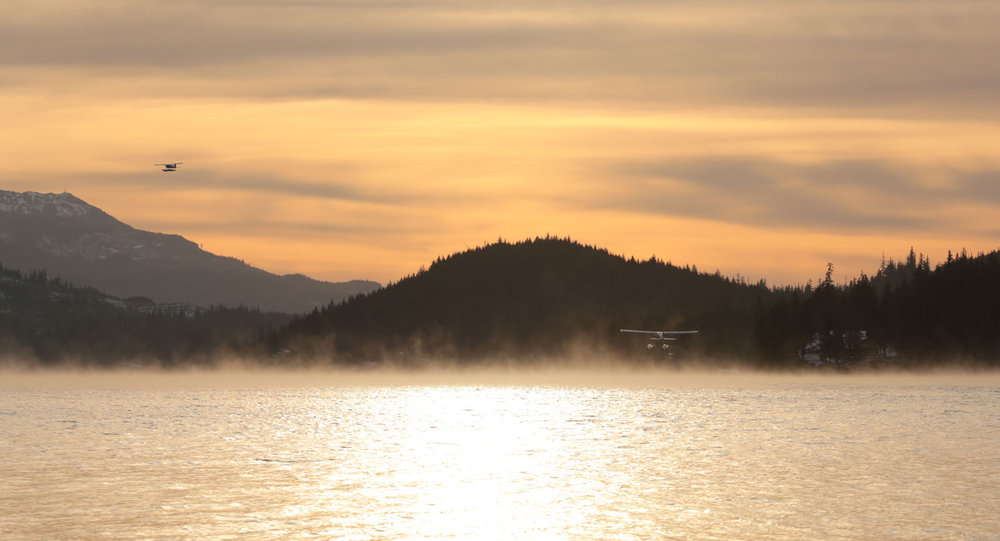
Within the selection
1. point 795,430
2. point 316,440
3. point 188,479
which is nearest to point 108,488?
point 188,479

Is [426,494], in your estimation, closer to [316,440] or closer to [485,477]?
[485,477]

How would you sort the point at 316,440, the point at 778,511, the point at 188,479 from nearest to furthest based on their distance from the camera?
the point at 778,511 → the point at 188,479 → the point at 316,440

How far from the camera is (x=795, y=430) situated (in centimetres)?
12875

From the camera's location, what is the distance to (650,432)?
131250 mm

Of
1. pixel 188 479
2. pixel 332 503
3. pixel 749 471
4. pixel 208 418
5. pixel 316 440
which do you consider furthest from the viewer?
pixel 208 418

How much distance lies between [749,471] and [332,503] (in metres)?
33.0

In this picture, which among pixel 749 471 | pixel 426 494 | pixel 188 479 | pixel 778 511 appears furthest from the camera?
pixel 749 471

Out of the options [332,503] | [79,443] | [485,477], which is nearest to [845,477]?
[485,477]

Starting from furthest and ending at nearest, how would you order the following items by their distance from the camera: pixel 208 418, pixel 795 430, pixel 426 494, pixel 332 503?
pixel 208 418
pixel 795 430
pixel 426 494
pixel 332 503

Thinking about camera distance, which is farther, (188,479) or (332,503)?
(188,479)

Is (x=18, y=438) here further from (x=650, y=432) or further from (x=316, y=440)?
(x=650, y=432)

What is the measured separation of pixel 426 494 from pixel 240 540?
66.2 feet

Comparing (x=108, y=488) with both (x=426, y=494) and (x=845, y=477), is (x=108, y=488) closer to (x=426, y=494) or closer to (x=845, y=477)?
(x=426, y=494)

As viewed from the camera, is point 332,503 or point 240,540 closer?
point 240,540
